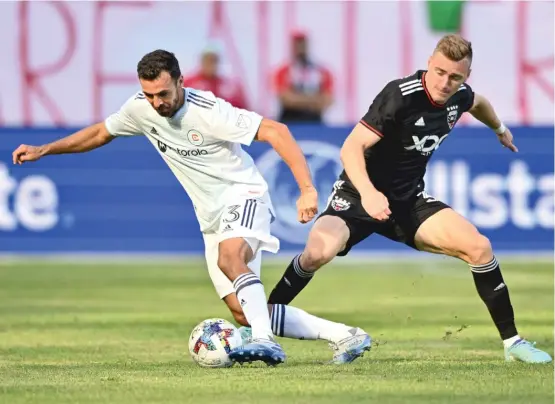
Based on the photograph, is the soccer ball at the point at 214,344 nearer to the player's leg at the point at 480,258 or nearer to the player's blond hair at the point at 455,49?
the player's leg at the point at 480,258

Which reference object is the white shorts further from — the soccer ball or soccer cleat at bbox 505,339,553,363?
soccer cleat at bbox 505,339,553,363

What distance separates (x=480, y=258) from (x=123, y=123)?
2.44 metres

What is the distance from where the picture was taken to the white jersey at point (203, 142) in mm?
9336

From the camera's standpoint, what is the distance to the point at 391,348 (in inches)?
420

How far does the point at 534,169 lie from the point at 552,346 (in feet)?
29.9

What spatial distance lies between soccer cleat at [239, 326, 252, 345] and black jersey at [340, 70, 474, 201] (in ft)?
3.99

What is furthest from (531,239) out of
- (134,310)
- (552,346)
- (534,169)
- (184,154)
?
(184,154)

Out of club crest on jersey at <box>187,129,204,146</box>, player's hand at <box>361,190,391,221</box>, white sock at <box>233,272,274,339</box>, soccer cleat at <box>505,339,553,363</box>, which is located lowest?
soccer cleat at <box>505,339,553,363</box>

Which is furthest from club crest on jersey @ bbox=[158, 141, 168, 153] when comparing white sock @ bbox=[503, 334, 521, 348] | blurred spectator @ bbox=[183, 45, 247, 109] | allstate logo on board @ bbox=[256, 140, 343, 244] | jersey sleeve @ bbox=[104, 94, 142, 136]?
blurred spectator @ bbox=[183, 45, 247, 109]

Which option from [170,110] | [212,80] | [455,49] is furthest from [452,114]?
[212,80]

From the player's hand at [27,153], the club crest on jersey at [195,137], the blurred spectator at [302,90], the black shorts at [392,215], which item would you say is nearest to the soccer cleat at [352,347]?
the black shorts at [392,215]

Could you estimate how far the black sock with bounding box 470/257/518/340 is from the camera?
959cm

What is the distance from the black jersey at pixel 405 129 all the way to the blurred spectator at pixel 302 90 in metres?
11.0

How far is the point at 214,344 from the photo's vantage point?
355 inches
